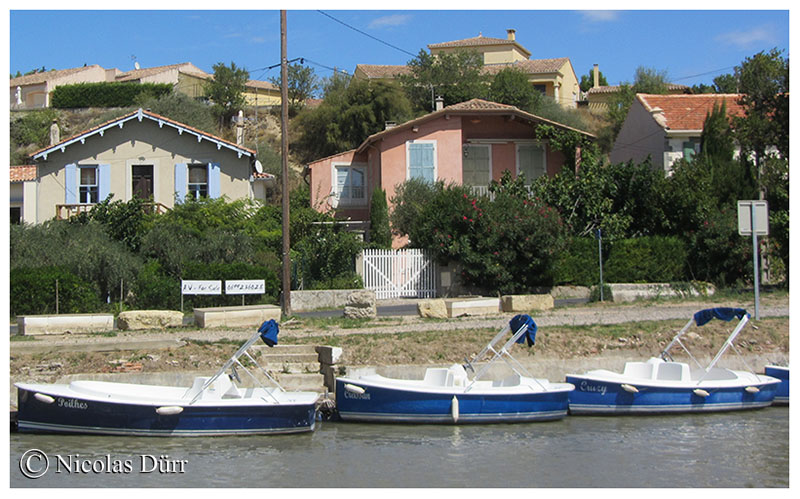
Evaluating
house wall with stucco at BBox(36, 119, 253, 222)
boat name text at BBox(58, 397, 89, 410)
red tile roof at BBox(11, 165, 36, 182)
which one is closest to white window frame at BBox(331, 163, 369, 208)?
house wall with stucco at BBox(36, 119, 253, 222)

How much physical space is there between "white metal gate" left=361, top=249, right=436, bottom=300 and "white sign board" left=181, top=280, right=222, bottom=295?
589 cm

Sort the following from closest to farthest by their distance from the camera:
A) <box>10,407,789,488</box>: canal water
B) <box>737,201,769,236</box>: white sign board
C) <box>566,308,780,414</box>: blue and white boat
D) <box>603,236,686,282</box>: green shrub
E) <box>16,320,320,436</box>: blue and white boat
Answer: <box>10,407,789,488</box>: canal water → <box>16,320,320,436</box>: blue and white boat → <box>566,308,780,414</box>: blue and white boat → <box>737,201,769,236</box>: white sign board → <box>603,236,686,282</box>: green shrub

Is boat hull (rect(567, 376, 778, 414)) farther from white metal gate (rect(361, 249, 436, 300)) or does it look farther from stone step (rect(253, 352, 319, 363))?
white metal gate (rect(361, 249, 436, 300))

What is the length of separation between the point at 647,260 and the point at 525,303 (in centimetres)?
735

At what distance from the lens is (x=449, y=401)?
50.6 ft

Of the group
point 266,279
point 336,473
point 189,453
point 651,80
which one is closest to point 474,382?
point 336,473

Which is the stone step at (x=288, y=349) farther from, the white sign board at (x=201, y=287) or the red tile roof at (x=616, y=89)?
the red tile roof at (x=616, y=89)

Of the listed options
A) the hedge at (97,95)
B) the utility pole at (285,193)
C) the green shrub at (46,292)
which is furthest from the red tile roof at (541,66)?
the green shrub at (46,292)

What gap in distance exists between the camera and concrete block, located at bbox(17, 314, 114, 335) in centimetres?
2016

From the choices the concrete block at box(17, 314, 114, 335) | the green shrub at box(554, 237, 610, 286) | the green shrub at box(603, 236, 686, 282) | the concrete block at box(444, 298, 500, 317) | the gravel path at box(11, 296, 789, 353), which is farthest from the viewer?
the green shrub at box(603, 236, 686, 282)

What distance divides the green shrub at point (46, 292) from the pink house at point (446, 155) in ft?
41.8

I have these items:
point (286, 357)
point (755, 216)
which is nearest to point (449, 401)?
point (286, 357)

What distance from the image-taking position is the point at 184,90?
66250mm

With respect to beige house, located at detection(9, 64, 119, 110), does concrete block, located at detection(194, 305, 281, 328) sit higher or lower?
lower
